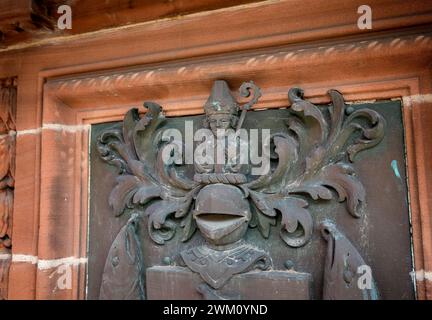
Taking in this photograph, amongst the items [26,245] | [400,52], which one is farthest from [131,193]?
[400,52]

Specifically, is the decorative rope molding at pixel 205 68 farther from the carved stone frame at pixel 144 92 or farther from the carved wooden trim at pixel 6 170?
the carved wooden trim at pixel 6 170

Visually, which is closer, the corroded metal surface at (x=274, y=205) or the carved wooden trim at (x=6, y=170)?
the corroded metal surface at (x=274, y=205)

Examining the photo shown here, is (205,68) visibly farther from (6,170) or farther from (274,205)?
(6,170)

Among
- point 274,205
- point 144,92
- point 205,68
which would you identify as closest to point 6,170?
point 144,92

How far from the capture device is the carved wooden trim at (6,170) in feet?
4.49

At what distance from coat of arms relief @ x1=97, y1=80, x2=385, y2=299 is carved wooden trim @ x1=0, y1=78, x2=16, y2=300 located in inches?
15.4

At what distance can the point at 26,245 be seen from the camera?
133cm

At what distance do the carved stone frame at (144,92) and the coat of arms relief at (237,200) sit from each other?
0.21 ft

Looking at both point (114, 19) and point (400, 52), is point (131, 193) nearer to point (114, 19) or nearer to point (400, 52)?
point (114, 19)

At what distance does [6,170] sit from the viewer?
1.40 metres

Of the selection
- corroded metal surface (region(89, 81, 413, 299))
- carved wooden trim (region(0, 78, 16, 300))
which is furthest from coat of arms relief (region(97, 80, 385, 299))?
carved wooden trim (region(0, 78, 16, 300))

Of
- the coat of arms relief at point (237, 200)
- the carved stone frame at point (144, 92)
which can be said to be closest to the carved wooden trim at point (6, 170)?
the carved stone frame at point (144, 92)

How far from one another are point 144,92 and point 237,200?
0.47m
